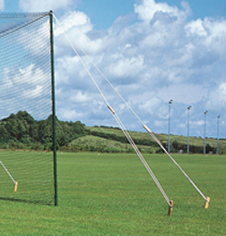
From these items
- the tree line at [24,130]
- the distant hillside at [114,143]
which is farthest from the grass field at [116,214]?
the distant hillside at [114,143]

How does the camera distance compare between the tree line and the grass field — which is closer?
the grass field

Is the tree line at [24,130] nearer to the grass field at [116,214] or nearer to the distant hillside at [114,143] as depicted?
the grass field at [116,214]

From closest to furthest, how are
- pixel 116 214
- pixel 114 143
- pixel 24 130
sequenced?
pixel 116 214, pixel 24 130, pixel 114 143

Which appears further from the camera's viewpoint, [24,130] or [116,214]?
[24,130]

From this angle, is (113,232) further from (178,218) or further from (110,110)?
(110,110)

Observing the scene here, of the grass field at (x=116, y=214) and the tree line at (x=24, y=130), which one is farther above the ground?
the tree line at (x=24, y=130)

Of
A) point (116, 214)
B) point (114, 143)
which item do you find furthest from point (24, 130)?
point (114, 143)

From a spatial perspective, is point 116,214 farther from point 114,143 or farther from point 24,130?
point 114,143

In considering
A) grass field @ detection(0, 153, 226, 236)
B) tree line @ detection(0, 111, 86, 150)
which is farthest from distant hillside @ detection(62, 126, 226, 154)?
grass field @ detection(0, 153, 226, 236)

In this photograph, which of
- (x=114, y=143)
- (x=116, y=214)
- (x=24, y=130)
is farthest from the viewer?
(x=114, y=143)

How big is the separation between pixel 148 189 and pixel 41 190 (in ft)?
12.1

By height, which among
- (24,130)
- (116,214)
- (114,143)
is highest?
(114,143)

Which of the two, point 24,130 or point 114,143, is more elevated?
point 114,143

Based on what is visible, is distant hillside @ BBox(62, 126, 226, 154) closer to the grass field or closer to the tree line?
the tree line
